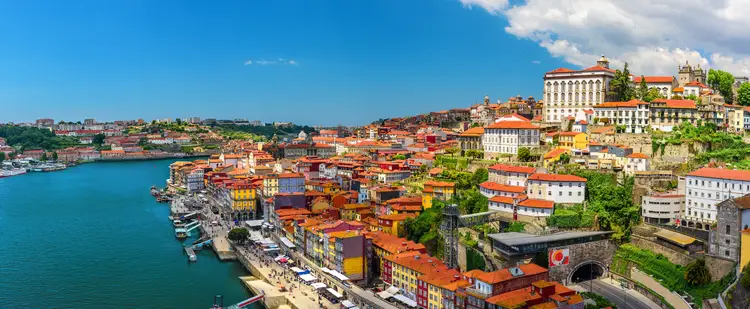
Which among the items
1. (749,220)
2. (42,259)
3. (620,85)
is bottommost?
(42,259)

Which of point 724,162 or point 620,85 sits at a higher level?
point 620,85

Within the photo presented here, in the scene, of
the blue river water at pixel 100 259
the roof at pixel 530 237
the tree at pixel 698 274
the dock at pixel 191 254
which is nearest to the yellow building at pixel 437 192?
the roof at pixel 530 237

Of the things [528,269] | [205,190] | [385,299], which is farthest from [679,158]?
[205,190]

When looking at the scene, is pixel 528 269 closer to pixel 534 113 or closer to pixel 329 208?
pixel 329 208

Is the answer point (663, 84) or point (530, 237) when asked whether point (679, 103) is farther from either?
point (530, 237)

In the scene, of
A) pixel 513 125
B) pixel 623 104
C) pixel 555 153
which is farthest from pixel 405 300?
pixel 623 104

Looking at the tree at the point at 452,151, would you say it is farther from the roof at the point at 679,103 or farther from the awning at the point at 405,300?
the awning at the point at 405,300
